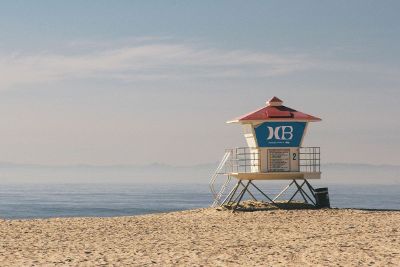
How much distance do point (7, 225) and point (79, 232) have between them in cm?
393

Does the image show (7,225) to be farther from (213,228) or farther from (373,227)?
(373,227)

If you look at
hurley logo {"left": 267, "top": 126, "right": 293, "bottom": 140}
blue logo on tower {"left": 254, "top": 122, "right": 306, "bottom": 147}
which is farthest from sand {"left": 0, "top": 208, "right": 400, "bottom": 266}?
hurley logo {"left": 267, "top": 126, "right": 293, "bottom": 140}

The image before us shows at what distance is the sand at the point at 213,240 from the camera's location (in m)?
17.2

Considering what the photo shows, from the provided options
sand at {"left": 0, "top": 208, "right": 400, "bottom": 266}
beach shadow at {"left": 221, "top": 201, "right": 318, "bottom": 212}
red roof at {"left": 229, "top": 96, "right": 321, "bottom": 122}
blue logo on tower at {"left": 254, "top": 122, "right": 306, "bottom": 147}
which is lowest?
sand at {"left": 0, "top": 208, "right": 400, "bottom": 266}

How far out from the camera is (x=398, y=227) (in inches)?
963

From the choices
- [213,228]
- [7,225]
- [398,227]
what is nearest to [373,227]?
[398,227]

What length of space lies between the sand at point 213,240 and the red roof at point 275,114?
476 cm

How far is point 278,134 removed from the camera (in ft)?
106

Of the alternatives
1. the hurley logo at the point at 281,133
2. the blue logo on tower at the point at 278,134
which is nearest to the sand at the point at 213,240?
the blue logo on tower at the point at 278,134

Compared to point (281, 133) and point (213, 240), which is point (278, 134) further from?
point (213, 240)

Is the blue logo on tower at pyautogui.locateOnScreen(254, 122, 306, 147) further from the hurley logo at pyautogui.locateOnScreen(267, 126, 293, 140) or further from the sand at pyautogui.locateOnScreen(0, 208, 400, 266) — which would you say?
the sand at pyautogui.locateOnScreen(0, 208, 400, 266)

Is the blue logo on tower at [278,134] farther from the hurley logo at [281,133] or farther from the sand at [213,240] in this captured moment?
the sand at [213,240]

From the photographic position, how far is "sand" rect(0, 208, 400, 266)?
17234mm

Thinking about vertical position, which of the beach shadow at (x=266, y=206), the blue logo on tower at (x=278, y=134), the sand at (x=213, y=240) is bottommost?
the sand at (x=213, y=240)
